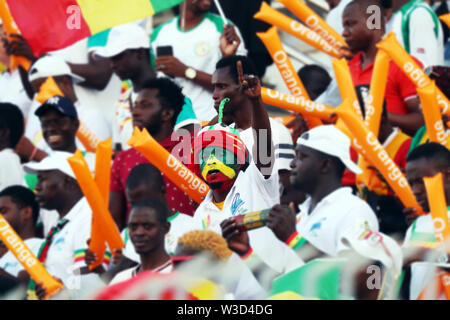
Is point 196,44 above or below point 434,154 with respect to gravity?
above

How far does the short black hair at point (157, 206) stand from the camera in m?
5.02

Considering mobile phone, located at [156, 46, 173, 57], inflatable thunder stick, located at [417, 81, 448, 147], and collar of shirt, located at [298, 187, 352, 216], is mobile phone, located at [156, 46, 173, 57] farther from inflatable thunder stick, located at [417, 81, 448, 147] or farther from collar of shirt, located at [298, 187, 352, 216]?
inflatable thunder stick, located at [417, 81, 448, 147]

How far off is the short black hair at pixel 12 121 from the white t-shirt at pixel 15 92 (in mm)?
185

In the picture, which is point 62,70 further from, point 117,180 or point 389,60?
point 389,60

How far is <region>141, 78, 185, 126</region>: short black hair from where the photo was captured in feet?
11.6

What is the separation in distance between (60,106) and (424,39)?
237cm

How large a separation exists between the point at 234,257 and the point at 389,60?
9.10 ft

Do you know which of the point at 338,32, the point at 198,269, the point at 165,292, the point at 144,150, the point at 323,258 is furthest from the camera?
the point at 338,32

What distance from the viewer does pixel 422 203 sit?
16.0 ft

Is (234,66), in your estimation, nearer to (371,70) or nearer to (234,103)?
(234,103)

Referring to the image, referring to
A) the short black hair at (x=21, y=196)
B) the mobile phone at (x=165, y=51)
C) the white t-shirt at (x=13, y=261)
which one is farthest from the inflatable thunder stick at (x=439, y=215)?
the short black hair at (x=21, y=196)

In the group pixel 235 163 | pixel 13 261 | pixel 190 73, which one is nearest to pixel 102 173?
pixel 190 73

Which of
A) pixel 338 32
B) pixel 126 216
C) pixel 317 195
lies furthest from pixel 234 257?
pixel 338 32

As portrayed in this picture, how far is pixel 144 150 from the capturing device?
3.60m
